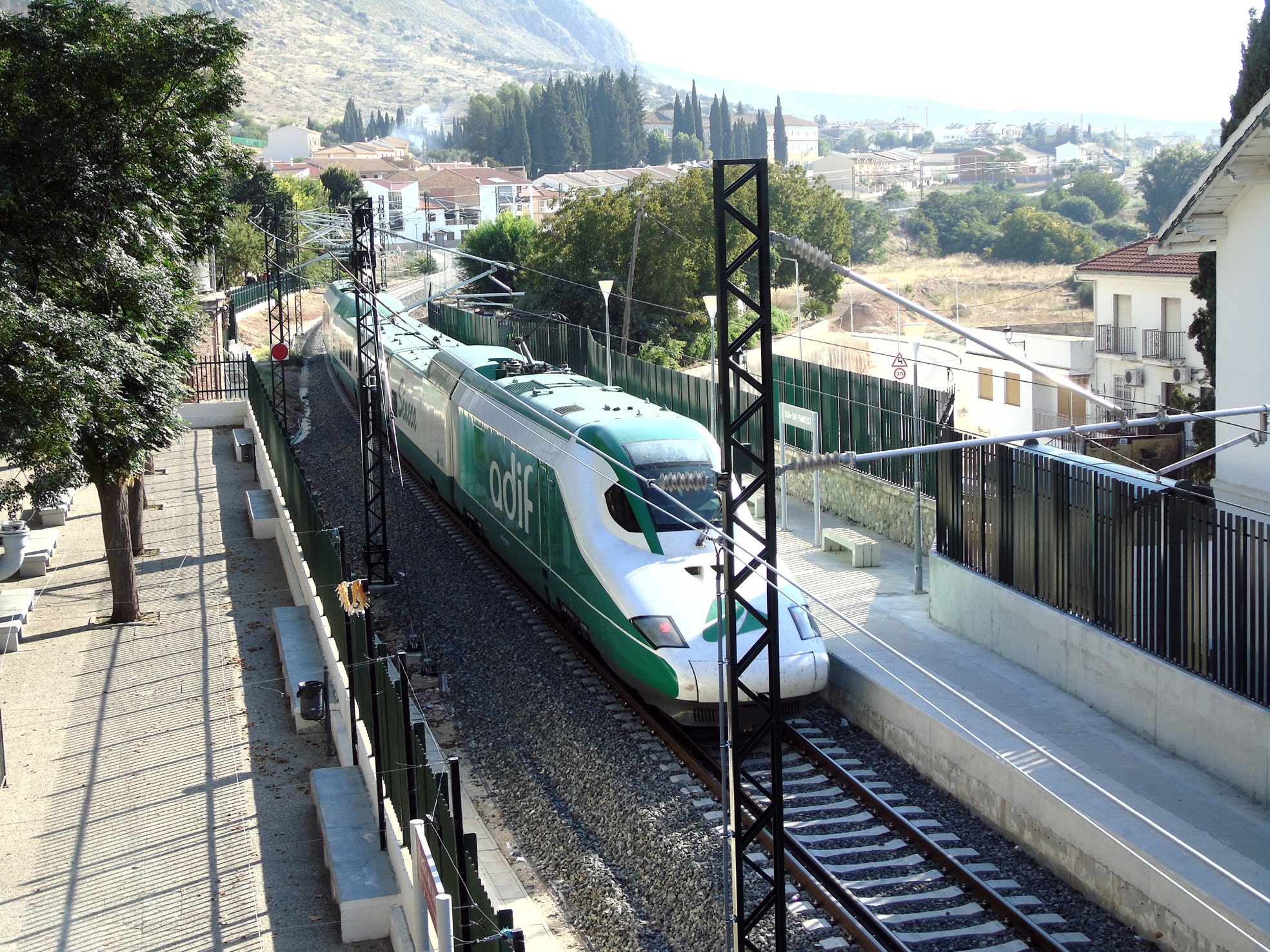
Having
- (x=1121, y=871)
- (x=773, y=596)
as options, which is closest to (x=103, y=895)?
(x=773, y=596)

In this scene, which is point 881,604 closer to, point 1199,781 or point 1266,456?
point 1266,456

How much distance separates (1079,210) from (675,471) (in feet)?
407

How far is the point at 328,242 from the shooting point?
3962 centimetres

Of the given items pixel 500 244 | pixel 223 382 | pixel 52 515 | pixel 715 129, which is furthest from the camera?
pixel 715 129

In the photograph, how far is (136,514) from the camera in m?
23.8

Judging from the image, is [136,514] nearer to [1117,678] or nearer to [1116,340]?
[1117,678]

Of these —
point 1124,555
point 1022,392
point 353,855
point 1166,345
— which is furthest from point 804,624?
point 1022,392

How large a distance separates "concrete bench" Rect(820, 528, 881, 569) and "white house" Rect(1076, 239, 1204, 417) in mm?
16868

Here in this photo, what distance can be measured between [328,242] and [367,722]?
28939mm

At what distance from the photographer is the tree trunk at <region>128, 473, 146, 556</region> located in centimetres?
2348

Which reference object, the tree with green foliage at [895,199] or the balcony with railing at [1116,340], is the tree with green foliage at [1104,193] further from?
the balcony with railing at [1116,340]

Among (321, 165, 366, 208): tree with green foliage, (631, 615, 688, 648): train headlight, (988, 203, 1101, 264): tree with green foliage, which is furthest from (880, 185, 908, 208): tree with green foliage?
(631, 615, 688, 648): train headlight

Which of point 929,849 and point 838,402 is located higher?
point 838,402

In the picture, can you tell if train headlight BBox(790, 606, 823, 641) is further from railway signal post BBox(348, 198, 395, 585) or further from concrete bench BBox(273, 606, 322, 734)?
railway signal post BBox(348, 198, 395, 585)
